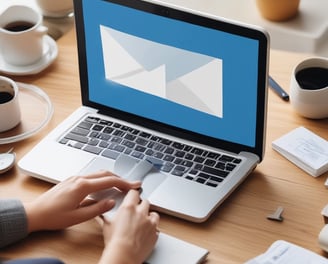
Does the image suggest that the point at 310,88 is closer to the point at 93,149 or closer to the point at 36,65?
the point at 93,149

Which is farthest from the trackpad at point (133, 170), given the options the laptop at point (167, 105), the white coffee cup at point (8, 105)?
the white coffee cup at point (8, 105)

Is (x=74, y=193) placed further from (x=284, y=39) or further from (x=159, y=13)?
(x=284, y=39)

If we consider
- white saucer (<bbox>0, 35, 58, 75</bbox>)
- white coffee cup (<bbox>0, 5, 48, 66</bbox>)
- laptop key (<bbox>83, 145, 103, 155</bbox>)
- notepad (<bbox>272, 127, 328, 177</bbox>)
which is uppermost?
white coffee cup (<bbox>0, 5, 48, 66</bbox>)

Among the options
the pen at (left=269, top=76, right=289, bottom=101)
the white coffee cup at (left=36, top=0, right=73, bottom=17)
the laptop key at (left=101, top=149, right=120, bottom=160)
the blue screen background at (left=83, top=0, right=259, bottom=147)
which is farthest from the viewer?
the white coffee cup at (left=36, top=0, right=73, bottom=17)

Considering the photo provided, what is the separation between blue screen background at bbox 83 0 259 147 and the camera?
1.22 metres

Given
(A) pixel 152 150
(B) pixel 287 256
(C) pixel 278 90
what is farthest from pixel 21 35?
(B) pixel 287 256

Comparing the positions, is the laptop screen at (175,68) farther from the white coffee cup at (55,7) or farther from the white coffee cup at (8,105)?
the white coffee cup at (55,7)

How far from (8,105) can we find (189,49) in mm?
391

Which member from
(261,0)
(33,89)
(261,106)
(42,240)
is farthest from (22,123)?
(261,0)

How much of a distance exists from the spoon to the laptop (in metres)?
0.03

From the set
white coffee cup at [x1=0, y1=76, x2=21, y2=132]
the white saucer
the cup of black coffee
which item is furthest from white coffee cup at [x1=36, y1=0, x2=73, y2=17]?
the cup of black coffee

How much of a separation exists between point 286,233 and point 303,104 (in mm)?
318

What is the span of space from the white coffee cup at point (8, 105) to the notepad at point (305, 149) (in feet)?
1.64

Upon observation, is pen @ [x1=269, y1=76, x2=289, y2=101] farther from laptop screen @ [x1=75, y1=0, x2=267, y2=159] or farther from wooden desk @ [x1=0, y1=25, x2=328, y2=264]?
laptop screen @ [x1=75, y1=0, x2=267, y2=159]
